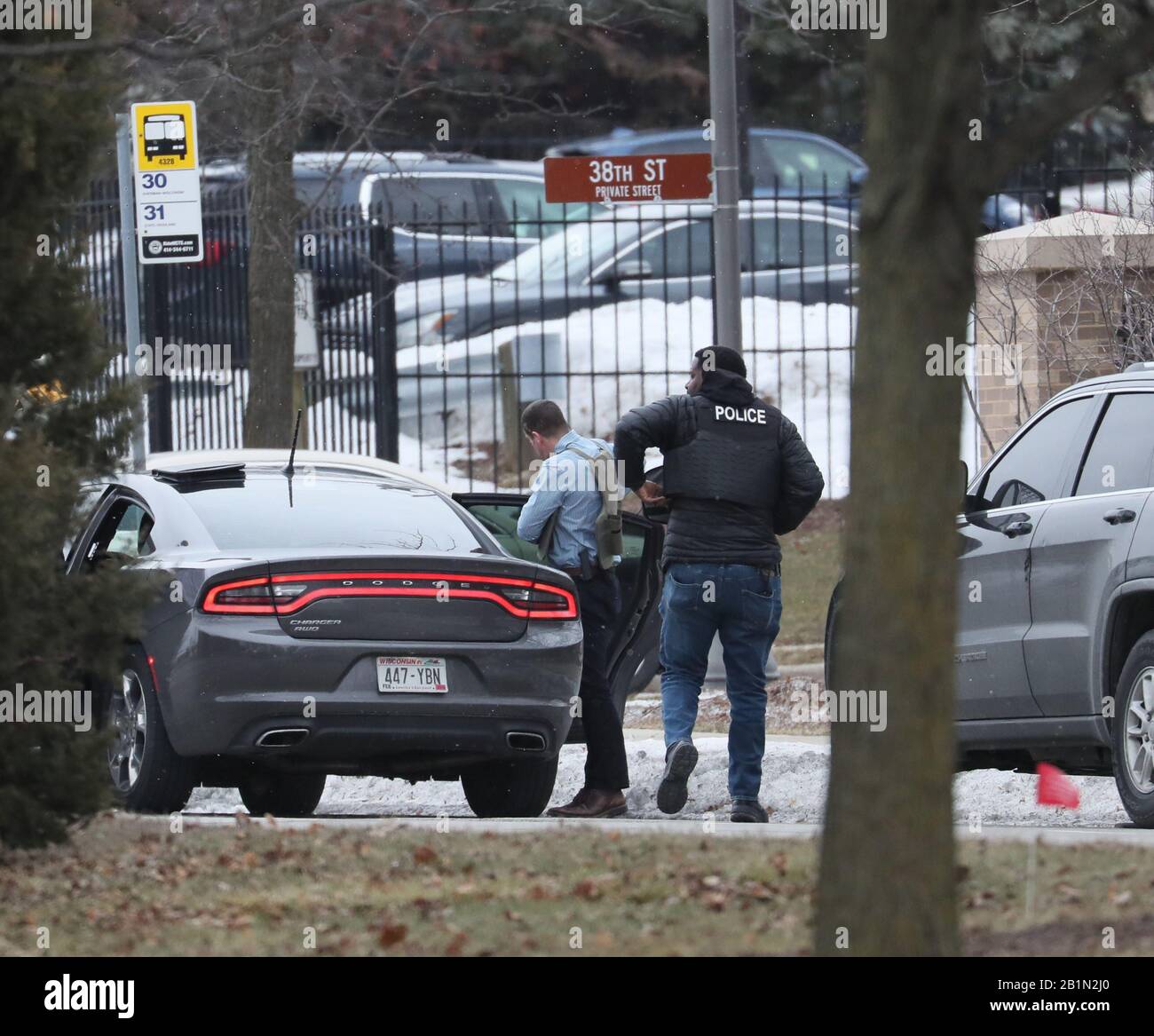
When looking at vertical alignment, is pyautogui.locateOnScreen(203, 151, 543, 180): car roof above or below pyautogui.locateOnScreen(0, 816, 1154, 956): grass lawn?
above

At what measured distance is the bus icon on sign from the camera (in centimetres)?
1250

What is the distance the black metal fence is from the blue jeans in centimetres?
793

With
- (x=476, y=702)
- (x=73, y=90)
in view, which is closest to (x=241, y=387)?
(x=476, y=702)

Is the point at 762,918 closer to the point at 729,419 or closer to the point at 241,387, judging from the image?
the point at 729,419

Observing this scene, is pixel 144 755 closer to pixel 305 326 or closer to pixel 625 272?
pixel 305 326

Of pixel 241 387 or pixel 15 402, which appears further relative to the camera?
pixel 241 387

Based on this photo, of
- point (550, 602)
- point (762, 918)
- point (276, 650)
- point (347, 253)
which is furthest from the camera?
point (347, 253)

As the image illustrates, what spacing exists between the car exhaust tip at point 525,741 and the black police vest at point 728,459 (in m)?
1.21

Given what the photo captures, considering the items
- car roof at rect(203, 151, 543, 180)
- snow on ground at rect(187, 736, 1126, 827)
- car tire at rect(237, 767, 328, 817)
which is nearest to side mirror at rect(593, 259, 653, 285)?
car roof at rect(203, 151, 543, 180)

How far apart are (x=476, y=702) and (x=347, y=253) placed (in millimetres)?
10259

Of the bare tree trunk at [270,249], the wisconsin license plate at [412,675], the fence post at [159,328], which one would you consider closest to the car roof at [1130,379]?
the wisconsin license plate at [412,675]

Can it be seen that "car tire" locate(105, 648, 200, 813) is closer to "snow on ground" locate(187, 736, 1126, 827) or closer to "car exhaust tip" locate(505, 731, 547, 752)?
"car exhaust tip" locate(505, 731, 547, 752)

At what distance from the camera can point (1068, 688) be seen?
8.63 metres

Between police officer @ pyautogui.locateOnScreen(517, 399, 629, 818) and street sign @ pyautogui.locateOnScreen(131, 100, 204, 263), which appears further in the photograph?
street sign @ pyautogui.locateOnScreen(131, 100, 204, 263)
